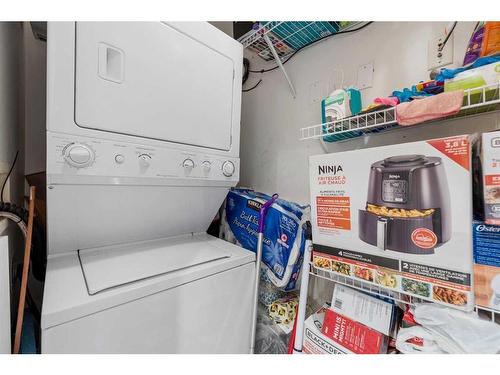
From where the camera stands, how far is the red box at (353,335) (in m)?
1.02

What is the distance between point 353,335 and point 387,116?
1.06m

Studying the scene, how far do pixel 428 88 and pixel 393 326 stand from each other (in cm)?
106

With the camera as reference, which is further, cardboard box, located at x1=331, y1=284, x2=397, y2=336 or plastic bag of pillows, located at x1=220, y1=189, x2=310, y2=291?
plastic bag of pillows, located at x1=220, y1=189, x2=310, y2=291

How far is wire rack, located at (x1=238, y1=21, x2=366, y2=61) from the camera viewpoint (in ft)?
4.75

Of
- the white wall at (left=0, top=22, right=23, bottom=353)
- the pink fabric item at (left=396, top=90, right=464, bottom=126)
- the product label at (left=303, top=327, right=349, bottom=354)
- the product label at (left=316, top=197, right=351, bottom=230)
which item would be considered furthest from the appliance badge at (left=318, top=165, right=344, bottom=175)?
the white wall at (left=0, top=22, right=23, bottom=353)

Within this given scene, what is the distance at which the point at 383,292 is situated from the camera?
105cm

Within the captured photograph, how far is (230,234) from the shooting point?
6.05 ft

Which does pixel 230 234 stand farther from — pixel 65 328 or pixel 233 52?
pixel 233 52

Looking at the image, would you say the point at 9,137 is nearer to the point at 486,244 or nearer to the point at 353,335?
the point at 353,335

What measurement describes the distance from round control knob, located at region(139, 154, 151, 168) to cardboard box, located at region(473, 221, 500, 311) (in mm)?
1426

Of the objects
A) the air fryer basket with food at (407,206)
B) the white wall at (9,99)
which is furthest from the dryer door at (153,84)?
the air fryer basket with food at (407,206)

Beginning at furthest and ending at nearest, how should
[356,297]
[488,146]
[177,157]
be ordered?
1. [177,157]
2. [356,297]
3. [488,146]

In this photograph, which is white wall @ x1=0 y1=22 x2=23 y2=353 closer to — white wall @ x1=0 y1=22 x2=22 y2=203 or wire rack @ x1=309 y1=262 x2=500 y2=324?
white wall @ x1=0 y1=22 x2=22 y2=203
